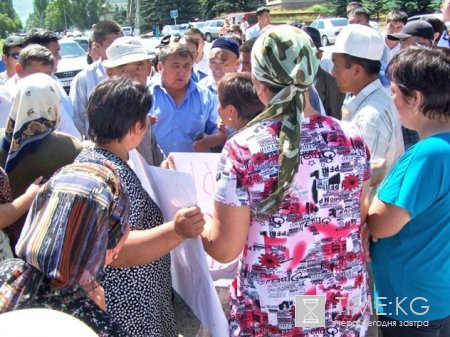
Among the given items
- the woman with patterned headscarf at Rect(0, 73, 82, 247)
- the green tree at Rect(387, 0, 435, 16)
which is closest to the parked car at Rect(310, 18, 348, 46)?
the green tree at Rect(387, 0, 435, 16)

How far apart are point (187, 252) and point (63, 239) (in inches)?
36.0

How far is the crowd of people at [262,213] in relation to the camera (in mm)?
1290

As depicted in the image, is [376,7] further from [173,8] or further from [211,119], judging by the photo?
[211,119]

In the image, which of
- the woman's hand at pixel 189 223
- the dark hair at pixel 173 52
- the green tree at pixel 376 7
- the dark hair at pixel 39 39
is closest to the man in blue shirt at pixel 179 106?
the dark hair at pixel 173 52

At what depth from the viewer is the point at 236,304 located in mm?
1819

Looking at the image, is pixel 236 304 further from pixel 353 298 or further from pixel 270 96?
pixel 270 96

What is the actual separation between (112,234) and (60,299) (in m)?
0.23

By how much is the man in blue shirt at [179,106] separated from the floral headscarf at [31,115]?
1438 millimetres

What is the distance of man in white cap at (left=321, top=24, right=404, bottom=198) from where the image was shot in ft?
8.52

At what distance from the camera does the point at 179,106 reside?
12.4 ft

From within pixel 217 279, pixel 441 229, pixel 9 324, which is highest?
pixel 9 324

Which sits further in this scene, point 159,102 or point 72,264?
point 159,102

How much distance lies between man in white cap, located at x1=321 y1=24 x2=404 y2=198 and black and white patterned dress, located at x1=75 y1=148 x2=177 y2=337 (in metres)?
1.28

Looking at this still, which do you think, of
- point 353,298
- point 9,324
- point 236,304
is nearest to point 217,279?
point 236,304
